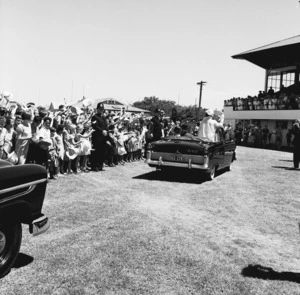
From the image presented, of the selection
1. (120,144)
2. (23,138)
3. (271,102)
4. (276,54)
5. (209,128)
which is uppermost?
(276,54)

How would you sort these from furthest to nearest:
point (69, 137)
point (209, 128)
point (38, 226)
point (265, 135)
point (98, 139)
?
1. point (265, 135)
2. point (209, 128)
3. point (98, 139)
4. point (69, 137)
5. point (38, 226)

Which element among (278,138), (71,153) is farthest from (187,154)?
(278,138)

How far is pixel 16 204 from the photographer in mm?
3377

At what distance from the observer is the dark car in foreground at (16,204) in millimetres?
3281

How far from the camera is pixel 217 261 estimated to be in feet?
13.2

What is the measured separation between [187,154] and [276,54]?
89.7 ft

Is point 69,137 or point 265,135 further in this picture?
point 265,135

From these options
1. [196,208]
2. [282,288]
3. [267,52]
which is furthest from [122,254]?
[267,52]

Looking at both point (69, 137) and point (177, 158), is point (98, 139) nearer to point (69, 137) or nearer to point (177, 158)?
point (69, 137)

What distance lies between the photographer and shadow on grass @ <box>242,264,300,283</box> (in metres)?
3.67

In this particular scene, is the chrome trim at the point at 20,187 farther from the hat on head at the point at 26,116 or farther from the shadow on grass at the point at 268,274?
the hat on head at the point at 26,116

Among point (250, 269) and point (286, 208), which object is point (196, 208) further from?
point (250, 269)

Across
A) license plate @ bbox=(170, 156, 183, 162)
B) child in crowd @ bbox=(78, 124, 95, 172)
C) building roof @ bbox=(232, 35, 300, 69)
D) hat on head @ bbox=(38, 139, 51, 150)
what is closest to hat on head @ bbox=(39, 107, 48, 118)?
hat on head @ bbox=(38, 139, 51, 150)

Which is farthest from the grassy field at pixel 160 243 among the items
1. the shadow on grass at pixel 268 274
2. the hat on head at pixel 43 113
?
the hat on head at pixel 43 113
